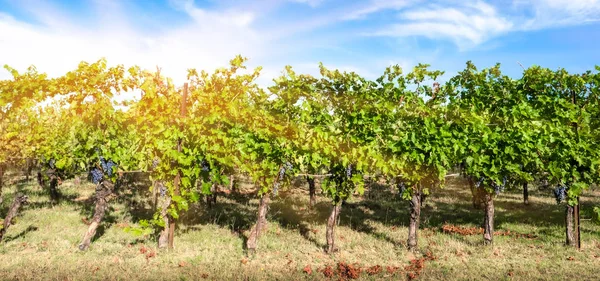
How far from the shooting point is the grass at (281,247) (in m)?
9.27

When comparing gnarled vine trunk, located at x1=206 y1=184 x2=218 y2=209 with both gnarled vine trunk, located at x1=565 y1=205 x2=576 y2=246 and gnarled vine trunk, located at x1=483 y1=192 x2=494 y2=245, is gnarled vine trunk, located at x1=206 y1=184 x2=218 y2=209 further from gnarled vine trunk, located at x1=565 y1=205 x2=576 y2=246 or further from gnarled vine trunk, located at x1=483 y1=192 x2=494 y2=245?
gnarled vine trunk, located at x1=565 y1=205 x2=576 y2=246

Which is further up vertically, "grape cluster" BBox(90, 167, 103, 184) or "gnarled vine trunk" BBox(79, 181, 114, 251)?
"grape cluster" BBox(90, 167, 103, 184)

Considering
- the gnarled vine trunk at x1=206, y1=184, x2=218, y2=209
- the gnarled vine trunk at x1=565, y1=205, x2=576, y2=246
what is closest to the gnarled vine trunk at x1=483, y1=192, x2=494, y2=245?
the gnarled vine trunk at x1=565, y1=205, x2=576, y2=246

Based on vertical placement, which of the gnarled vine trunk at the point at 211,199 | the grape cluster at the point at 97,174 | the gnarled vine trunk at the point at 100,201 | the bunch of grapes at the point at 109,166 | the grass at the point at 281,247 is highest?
the bunch of grapes at the point at 109,166

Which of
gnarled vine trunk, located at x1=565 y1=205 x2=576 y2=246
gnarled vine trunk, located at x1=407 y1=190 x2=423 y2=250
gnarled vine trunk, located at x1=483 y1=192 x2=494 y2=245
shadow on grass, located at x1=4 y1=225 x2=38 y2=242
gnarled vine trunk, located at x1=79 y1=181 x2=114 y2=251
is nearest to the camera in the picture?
gnarled vine trunk, located at x1=79 y1=181 x2=114 y2=251

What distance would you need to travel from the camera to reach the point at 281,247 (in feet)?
39.8

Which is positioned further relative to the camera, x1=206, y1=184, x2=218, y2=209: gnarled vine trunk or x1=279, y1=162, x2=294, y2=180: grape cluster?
Answer: x1=206, y1=184, x2=218, y2=209: gnarled vine trunk

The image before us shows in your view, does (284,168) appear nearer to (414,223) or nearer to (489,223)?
(414,223)

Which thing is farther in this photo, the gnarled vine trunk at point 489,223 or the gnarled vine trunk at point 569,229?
the gnarled vine trunk at point 489,223

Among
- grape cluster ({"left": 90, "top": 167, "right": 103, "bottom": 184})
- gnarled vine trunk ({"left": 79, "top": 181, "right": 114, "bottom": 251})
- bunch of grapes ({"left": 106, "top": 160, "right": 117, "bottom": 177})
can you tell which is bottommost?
gnarled vine trunk ({"left": 79, "top": 181, "right": 114, "bottom": 251})

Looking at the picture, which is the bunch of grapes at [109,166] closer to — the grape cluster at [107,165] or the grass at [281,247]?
the grape cluster at [107,165]

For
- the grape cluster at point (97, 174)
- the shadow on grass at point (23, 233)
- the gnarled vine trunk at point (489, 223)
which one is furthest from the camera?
the gnarled vine trunk at point (489, 223)

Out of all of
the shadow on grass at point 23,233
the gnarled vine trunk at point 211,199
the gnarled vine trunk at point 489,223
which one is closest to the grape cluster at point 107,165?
the shadow on grass at point 23,233

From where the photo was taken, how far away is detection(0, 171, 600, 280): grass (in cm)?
927
